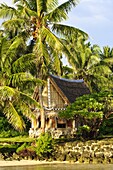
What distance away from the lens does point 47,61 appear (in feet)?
67.1

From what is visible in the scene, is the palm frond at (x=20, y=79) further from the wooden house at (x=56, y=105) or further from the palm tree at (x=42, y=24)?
the wooden house at (x=56, y=105)

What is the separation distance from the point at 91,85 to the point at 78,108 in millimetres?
15512

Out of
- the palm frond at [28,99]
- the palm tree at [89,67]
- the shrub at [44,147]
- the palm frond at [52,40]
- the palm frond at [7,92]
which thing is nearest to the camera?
the palm frond at [7,92]

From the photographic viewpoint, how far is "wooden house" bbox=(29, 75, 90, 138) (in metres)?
27.7

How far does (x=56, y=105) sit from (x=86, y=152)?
9.79m

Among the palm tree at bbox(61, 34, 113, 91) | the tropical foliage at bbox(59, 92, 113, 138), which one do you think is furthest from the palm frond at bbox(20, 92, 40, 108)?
the palm tree at bbox(61, 34, 113, 91)

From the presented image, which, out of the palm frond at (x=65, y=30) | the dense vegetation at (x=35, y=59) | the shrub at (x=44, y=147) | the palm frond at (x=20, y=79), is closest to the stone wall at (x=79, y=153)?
the shrub at (x=44, y=147)

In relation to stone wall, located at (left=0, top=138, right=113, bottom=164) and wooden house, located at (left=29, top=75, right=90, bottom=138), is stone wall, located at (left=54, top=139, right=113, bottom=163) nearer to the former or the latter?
stone wall, located at (left=0, top=138, right=113, bottom=164)

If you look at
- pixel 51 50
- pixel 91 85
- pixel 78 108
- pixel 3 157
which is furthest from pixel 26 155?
pixel 91 85

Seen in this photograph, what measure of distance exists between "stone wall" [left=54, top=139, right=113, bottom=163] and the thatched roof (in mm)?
8556

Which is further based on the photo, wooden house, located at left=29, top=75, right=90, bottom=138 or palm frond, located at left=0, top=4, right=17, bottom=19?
wooden house, located at left=29, top=75, right=90, bottom=138

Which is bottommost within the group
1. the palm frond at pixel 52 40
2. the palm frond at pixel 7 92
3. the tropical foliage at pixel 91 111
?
the tropical foliage at pixel 91 111

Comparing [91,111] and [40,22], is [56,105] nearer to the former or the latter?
[91,111]

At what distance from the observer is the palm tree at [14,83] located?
60.3ft
